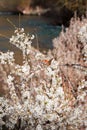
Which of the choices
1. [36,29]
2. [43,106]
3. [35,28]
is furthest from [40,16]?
[43,106]

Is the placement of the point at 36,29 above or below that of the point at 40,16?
below

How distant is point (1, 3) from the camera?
843 inches

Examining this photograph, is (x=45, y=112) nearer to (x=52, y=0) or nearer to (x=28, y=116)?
(x=28, y=116)

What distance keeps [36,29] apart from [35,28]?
1.30 metres

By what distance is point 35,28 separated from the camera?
13.8m

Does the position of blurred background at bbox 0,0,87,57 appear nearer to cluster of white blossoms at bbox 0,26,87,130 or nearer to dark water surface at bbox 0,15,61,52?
dark water surface at bbox 0,15,61,52

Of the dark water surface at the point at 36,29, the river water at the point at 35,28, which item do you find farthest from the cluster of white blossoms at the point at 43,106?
the dark water surface at the point at 36,29

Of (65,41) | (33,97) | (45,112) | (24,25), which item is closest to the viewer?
(45,112)

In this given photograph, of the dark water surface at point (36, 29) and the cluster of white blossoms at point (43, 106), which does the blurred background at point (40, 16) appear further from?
the cluster of white blossoms at point (43, 106)

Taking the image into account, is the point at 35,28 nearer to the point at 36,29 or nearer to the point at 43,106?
the point at 36,29

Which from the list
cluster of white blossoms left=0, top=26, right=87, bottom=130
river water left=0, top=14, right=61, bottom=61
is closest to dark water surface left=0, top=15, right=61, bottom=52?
river water left=0, top=14, right=61, bottom=61

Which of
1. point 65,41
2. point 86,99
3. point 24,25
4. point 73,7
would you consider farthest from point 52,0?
point 86,99

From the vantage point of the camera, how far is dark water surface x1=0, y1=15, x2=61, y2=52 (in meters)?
12.4

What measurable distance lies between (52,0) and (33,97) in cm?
1700
